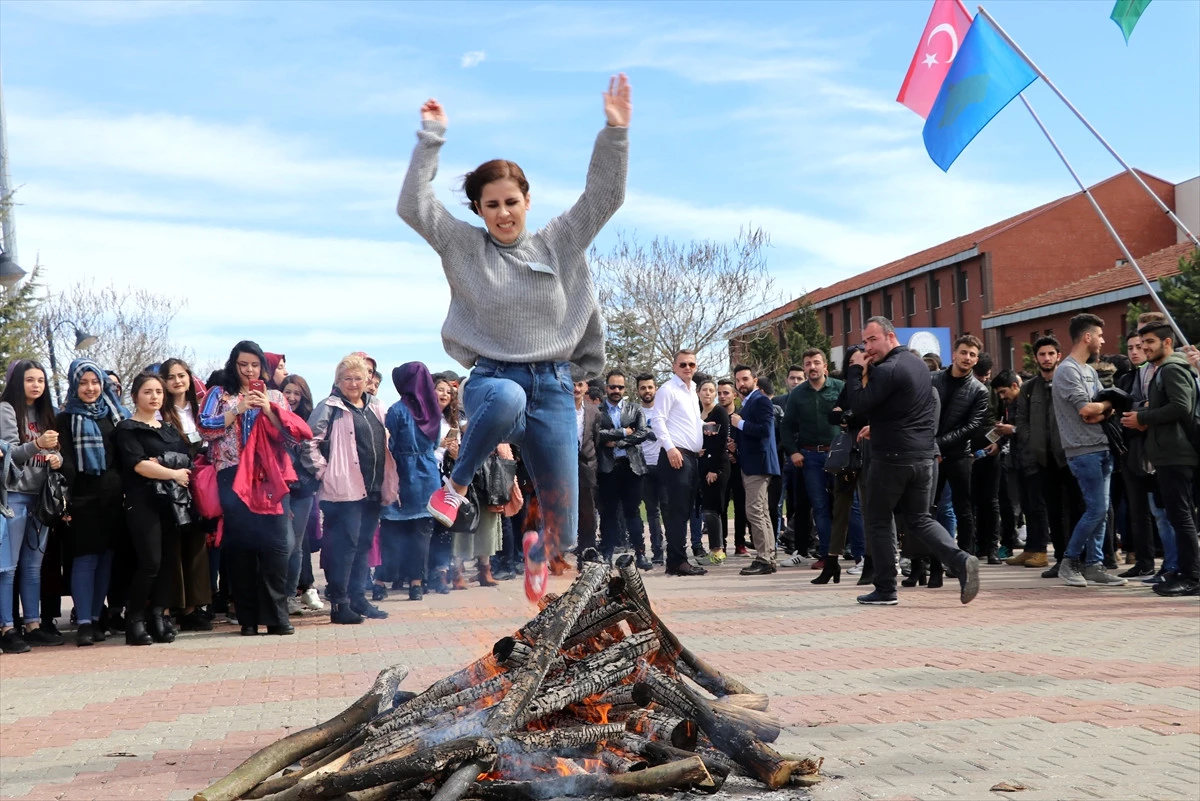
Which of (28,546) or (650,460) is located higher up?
(650,460)

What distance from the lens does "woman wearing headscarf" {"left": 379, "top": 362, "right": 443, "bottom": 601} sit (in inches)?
377

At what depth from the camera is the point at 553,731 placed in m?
4.45

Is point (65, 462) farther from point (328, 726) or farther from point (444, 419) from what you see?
point (328, 726)

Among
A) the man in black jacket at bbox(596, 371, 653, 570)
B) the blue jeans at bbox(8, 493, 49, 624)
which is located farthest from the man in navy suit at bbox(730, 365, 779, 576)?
the blue jeans at bbox(8, 493, 49, 624)

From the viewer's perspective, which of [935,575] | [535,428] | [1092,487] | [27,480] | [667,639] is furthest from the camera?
[935,575]

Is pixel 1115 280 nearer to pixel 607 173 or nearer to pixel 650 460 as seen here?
pixel 650 460

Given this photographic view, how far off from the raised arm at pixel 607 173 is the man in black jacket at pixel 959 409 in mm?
8076

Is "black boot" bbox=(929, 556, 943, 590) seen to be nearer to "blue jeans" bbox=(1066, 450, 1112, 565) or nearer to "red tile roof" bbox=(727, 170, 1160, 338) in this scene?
"blue jeans" bbox=(1066, 450, 1112, 565)

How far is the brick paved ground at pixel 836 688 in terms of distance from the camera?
5.20 m

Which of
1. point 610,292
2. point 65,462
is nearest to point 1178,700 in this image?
point 65,462

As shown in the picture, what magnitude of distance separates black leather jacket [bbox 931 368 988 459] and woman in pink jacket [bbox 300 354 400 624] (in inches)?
219

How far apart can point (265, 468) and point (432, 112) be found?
6.03 metres

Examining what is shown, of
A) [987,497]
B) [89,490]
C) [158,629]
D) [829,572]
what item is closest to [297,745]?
[158,629]

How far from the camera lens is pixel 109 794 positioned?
512 centimetres
